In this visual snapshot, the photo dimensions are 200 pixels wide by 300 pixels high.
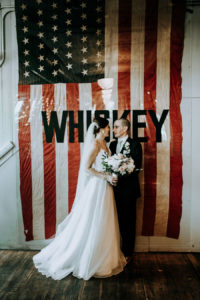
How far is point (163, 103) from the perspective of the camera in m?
3.48

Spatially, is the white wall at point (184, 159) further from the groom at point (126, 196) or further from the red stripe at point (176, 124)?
the groom at point (126, 196)

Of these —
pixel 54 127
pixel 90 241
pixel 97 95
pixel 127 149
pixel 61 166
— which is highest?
pixel 97 95

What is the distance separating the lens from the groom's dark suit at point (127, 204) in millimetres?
3211

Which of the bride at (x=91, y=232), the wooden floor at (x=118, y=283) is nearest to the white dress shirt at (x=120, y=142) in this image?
the bride at (x=91, y=232)

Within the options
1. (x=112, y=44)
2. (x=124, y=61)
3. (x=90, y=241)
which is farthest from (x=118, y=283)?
(x=112, y=44)

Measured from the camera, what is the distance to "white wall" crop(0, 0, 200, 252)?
11.4 feet

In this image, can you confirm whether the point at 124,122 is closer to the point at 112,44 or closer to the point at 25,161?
the point at 112,44

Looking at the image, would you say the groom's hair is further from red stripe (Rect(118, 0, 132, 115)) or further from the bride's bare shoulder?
the bride's bare shoulder

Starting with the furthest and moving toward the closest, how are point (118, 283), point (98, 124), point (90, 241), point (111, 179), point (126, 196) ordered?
1. point (126, 196)
2. point (98, 124)
3. point (111, 179)
4. point (90, 241)
5. point (118, 283)

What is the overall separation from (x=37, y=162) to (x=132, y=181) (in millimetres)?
1422

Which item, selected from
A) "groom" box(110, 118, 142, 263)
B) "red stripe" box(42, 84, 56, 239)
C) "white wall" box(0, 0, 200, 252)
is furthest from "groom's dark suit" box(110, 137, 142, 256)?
"red stripe" box(42, 84, 56, 239)

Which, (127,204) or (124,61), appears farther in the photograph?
(124,61)

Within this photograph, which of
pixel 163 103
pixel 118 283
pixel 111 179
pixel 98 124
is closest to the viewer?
pixel 118 283

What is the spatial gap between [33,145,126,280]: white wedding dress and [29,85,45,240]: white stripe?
0.66 meters
